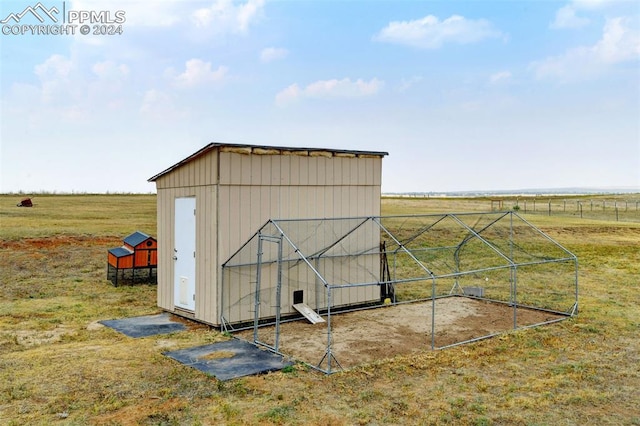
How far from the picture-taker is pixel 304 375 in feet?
25.3

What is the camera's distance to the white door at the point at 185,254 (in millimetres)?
10906

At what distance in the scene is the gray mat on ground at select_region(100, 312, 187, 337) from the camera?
10047 mm

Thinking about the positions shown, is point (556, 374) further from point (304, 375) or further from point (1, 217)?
point (1, 217)

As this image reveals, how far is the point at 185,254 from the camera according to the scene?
11.2 meters

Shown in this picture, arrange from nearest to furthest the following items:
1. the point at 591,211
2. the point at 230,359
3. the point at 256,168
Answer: the point at 230,359, the point at 256,168, the point at 591,211

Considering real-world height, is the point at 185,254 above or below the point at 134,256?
above

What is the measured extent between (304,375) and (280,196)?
424cm

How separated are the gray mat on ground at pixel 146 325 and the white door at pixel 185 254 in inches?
18.3

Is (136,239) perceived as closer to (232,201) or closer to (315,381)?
(232,201)

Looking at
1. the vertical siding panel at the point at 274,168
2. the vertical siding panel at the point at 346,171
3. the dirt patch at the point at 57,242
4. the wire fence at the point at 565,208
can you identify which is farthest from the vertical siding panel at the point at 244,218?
the wire fence at the point at 565,208

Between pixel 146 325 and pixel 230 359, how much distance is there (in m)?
2.88

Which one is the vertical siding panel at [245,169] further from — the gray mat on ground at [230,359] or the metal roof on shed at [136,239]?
the metal roof on shed at [136,239]

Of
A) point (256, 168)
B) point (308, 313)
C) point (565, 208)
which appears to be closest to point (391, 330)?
point (308, 313)

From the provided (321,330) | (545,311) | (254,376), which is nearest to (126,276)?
(321,330)
